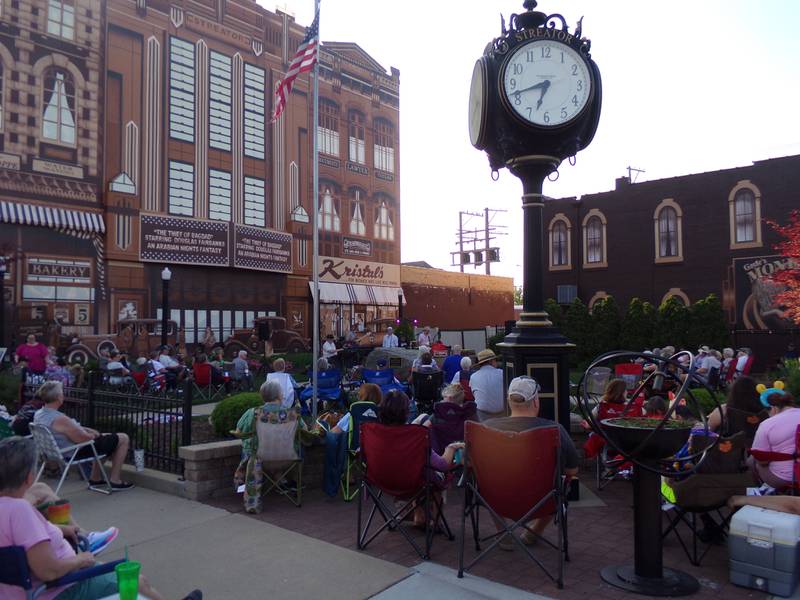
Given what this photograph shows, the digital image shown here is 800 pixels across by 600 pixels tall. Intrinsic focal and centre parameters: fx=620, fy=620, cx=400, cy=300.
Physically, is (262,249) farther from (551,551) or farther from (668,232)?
(551,551)

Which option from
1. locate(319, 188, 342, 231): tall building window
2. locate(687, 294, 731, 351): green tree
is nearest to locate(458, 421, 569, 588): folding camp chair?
locate(687, 294, 731, 351): green tree

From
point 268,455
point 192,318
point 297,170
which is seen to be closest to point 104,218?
point 192,318

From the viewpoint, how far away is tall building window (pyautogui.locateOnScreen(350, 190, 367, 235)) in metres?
33.7

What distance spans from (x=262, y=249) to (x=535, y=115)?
75.3 ft

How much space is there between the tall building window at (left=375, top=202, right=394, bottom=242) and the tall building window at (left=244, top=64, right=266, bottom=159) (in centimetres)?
887

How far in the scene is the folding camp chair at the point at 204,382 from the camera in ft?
46.9

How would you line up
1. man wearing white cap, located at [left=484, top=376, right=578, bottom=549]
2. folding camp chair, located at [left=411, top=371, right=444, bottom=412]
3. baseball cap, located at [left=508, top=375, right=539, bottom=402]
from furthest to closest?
folding camp chair, located at [left=411, top=371, right=444, bottom=412] → baseball cap, located at [left=508, top=375, right=539, bottom=402] → man wearing white cap, located at [left=484, top=376, right=578, bottom=549]

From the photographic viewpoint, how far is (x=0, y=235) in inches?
779

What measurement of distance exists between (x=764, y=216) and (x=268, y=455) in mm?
25102

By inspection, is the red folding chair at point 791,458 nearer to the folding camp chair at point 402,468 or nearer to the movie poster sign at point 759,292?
the folding camp chair at point 402,468

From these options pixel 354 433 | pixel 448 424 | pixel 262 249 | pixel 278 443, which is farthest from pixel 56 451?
pixel 262 249

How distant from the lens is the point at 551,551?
16.0ft

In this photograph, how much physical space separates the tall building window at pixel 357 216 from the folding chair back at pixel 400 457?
29097 mm

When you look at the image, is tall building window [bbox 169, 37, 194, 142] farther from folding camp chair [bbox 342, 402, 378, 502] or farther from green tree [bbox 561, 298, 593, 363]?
folding camp chair [bbox 342, 402, 378, 502]
